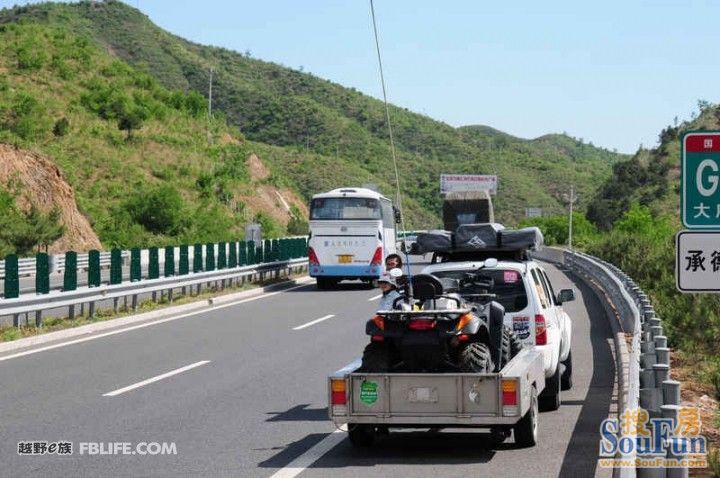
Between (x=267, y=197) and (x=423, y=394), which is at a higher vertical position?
(x=267, y=197)

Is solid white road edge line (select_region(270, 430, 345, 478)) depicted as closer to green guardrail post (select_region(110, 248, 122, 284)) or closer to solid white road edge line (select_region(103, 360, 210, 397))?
solid white road edge line (select_region(103, 360, 210, 397))

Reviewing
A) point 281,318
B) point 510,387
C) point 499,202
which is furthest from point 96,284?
point 499,202

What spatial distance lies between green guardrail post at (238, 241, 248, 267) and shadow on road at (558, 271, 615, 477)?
55.9 ft

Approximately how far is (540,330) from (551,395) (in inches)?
29.8

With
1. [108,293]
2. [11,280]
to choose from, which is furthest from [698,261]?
[108,293]

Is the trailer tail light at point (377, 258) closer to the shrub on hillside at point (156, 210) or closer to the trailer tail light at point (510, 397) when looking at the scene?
the trailer tail light at point (510, 397)

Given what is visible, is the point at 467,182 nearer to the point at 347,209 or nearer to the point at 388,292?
the point at 347,209

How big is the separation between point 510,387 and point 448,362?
0.72 meters

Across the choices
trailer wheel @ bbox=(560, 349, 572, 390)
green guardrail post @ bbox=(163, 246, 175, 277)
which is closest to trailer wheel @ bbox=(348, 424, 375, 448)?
trailer wheel @ bbox=(560, 349, 572, 390)

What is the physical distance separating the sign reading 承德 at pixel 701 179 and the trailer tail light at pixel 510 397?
1879mm

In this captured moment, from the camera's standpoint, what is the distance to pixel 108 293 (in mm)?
22656

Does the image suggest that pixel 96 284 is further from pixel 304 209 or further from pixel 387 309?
pixel 304 209

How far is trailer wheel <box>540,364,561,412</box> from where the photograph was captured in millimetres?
11651

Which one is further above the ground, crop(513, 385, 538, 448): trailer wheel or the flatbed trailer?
the flatbed trailer
